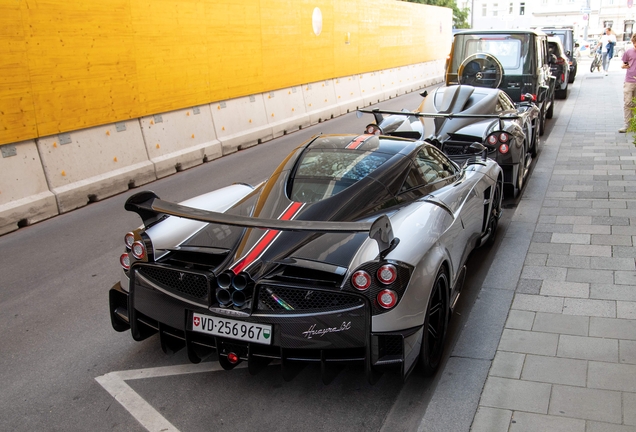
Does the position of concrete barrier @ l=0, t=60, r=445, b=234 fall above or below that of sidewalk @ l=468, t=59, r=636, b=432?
above

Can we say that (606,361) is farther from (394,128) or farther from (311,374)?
(394,128)

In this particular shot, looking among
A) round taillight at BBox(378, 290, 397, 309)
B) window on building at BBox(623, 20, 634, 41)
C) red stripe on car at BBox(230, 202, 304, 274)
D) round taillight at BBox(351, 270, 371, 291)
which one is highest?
red stripe on car at BBox(230, 202, 304, 274)

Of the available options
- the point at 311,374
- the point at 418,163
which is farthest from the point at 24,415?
the point at 418,163

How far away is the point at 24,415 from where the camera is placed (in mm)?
3693

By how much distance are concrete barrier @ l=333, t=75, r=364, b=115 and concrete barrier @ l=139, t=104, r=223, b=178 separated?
6458 mm

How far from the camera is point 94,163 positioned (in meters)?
9.06

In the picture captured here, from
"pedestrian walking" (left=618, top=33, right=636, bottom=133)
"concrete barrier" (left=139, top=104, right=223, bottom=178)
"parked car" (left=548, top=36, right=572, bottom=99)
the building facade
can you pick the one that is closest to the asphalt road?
"concrete barrier" (left=139, top=104, right=223, bottom=178)

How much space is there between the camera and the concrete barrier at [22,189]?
759 cm

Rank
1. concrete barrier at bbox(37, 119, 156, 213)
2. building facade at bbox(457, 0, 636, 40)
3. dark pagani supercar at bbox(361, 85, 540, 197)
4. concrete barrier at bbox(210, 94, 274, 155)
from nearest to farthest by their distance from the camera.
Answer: dark pagani supercar at bbox(361, 85, 540, 197) < concrete barrier at bbox(37, 119, 156, 213) < concrete barrier at bbox(210, 94, 274, 155) < building facade at bbox(457, 0, 636, 40)

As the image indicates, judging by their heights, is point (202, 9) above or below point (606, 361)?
above

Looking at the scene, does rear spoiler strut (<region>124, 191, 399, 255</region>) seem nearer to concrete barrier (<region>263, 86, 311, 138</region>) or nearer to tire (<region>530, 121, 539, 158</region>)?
tire (<region>530, 121, 539, 158</region>)

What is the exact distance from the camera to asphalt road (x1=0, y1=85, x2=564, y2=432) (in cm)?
361

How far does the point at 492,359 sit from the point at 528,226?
3195 mm

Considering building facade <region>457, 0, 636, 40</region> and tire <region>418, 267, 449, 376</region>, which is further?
building facade <region>457, 0, 636, 40</region>
